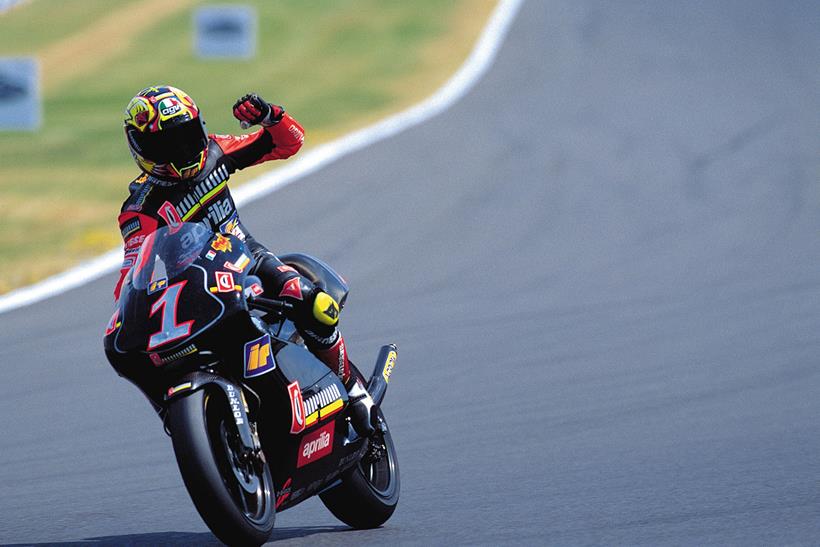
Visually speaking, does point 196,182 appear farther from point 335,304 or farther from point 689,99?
point 689,99

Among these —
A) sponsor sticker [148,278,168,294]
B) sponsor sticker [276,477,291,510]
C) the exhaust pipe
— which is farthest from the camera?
the exhaust pipe

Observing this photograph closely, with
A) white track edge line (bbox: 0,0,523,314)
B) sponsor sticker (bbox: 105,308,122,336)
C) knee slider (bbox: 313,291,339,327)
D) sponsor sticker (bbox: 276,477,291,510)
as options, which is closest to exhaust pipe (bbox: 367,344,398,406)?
knee slider (bbox: 313,291,339,327)

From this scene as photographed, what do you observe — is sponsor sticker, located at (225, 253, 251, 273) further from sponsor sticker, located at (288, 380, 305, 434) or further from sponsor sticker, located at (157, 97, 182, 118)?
sponsor sticker, located at (157, 97, 182, 118)

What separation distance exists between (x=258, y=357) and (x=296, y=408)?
29cm

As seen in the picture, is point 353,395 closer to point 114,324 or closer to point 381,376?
point 381,376

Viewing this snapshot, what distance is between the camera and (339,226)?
13.3 m

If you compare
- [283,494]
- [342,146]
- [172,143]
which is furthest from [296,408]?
[342,146]

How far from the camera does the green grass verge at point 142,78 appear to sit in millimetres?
15140

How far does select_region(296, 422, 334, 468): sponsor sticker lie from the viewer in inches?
198

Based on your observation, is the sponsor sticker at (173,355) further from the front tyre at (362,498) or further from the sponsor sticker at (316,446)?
the front tyre at (362,498)

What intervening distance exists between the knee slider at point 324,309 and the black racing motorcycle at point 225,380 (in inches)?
6.1

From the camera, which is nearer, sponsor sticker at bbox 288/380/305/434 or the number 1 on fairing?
the number 1 on fairing

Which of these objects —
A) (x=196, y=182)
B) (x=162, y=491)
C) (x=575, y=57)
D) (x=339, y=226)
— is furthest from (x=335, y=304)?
(x=575, y=57)

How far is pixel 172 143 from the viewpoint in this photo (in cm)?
520
